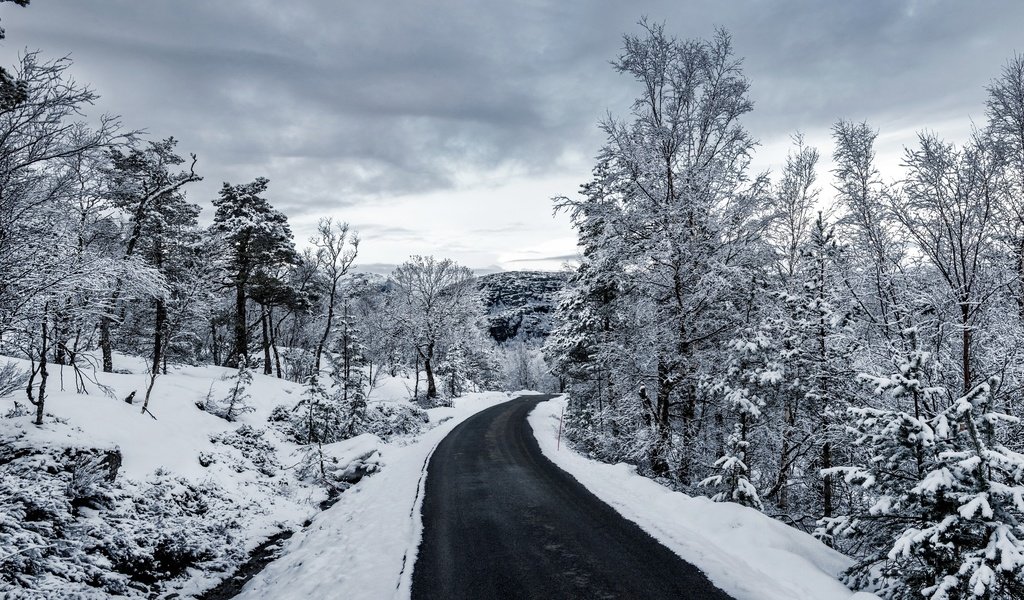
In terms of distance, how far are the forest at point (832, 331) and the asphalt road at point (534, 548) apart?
226cm

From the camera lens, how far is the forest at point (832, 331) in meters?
4.85

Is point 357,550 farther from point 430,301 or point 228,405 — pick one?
point 430,301

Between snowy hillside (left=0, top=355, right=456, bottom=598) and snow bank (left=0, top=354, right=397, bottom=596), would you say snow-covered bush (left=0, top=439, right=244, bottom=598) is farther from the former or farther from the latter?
snow bank (left=0, top=354, right=397, bottom=596)

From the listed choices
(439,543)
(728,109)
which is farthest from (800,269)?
(439,543)

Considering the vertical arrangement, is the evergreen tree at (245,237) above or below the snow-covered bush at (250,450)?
above

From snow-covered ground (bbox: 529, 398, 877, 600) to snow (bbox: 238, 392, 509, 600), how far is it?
4.24 metres

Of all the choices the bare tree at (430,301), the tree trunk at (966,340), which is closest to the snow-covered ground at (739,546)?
the tree trunk at (966,340)

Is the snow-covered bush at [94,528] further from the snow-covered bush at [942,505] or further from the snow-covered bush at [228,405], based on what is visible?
the snow-covered bush at [942,505]

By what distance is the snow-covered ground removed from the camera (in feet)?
18.7

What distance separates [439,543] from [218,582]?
361 centimetres

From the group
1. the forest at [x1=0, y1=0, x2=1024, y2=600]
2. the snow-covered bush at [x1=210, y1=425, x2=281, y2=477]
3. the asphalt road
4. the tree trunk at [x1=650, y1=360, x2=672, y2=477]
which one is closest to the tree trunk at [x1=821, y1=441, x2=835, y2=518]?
the forest at [x1=0, y1=0, x2=1024, y2=600]

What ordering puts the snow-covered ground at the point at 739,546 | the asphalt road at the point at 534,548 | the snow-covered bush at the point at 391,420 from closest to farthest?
the snow-covered ground at the point at 739,546
the asphalt road at the point at 534,548
the snow-covered bush at the point at 391,420

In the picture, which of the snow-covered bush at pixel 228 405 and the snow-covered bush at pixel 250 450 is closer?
the snow-covered bush at pixel 250 450

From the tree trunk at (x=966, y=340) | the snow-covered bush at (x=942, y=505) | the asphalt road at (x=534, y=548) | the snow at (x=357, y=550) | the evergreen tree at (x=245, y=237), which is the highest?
the evergreen tree at (x=245, y=237)
